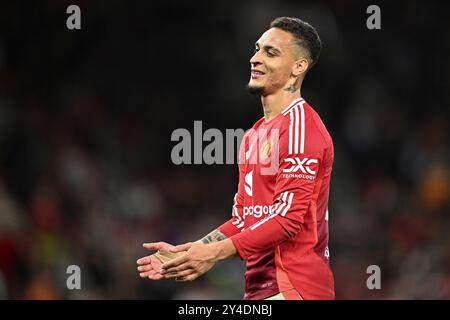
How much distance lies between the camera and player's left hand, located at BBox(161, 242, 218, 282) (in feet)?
14.3

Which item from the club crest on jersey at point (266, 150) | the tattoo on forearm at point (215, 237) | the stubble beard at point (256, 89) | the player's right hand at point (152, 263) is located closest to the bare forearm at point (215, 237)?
the tattoo on forearm at point (215, 237)

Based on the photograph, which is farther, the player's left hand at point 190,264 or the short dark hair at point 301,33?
the short dark hair at point 301,33

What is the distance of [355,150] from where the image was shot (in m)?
11.3

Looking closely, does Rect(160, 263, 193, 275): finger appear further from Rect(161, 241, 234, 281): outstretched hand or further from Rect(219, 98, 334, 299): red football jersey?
Rect(219, 98, 334, 299): red football jersey

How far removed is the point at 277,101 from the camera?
4863 millimetres

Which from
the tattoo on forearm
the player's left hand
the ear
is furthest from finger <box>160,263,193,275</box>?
the ear

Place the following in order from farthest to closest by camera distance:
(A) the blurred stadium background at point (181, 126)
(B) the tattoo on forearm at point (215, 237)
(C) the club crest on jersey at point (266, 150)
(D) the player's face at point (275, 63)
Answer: (A) the blurred stadium background at point (181, 126), (B) the tattoo on forearm at point (215, 237), (D) the player's face at point (275, 63), (C) the club crest on jersey at point (266, 150)

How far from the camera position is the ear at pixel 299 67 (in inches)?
192

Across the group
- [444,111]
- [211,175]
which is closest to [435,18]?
[444,111]

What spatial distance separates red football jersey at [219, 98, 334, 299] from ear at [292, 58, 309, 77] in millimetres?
165

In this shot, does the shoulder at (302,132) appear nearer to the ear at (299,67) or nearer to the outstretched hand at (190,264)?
the ear at (299,67)

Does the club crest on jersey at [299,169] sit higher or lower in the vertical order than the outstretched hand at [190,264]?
higher

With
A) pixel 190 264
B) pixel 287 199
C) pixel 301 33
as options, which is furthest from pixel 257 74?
pixel 190 264

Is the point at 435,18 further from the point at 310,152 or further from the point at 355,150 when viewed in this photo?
the point at 310,152
